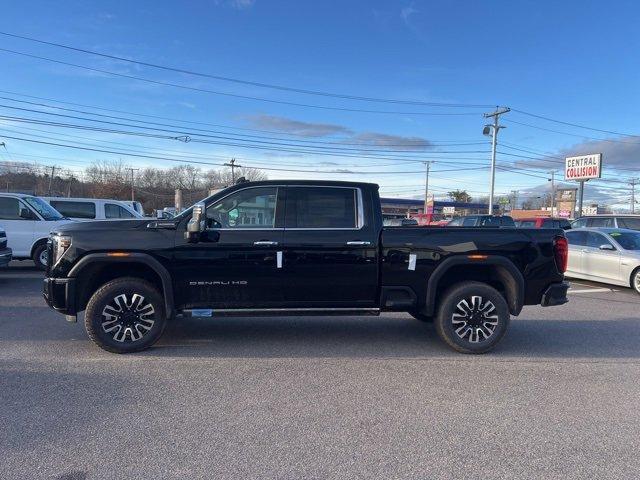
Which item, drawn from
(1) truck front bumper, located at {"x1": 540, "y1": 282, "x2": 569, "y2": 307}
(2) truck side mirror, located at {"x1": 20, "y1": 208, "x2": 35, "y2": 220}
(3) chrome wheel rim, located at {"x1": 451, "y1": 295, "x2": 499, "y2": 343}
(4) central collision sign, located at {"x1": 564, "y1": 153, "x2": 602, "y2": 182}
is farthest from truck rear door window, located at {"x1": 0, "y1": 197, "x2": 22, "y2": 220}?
(4) central collision sign, located at {"x1": 564, "y1": 153, "x2": 602, "y2": 182}

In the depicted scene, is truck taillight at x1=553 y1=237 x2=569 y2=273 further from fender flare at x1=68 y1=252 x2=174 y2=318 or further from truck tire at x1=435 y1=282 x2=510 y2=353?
→ fender flare at x1=68 y1=252 x2=174 y2=318

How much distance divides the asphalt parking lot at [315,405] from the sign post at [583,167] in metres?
34.5

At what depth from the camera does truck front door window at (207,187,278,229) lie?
576 cm

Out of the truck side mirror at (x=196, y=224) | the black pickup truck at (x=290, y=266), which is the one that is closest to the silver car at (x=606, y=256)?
the black pickup truck at (x=290, y=266)

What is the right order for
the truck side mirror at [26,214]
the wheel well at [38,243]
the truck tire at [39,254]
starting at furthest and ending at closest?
the truck tire at [39,254] < the wheel well at [38,243] < the truck side mirror at [26,214]

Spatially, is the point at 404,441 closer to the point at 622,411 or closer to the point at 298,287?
the point at 622,411

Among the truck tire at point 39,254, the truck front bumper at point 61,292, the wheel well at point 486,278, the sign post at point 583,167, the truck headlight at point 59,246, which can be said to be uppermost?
the sign post at point 583,167

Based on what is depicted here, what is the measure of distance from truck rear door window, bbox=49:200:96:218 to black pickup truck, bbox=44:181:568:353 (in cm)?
1086

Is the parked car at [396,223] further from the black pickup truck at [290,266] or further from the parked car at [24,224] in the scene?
the parked car at [24,224]

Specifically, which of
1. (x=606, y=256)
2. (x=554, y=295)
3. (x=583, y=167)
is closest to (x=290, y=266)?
(x=554, y=295)

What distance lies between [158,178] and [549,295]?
90906 millimetres

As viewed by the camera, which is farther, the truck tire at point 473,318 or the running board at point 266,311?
the truck tire at point 473,318

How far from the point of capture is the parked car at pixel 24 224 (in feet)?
41.5

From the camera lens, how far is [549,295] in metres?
6.09
